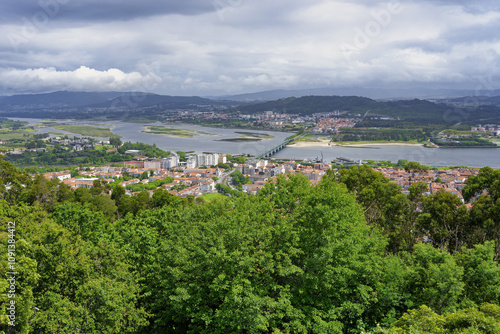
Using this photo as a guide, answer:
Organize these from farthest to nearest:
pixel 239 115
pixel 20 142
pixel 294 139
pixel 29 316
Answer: pixel 239 115, pixel 294 139, pixel 20 142, pixel 29 316

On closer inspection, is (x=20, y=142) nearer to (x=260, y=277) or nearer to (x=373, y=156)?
(x=373, y=156)

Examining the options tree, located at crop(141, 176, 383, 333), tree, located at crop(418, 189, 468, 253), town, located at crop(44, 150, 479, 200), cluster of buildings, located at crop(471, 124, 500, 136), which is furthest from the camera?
cluster of buildings, located at crop(471, 124, 500, 136)

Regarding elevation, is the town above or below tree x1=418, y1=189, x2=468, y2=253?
below

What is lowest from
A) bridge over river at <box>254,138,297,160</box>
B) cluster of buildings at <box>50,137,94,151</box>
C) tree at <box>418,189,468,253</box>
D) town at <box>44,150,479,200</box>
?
town at <box>44,150,479,200</box>

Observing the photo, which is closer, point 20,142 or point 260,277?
point 260,277

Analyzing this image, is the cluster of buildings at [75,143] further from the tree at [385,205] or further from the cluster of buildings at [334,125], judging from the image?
the tree at [385,205]

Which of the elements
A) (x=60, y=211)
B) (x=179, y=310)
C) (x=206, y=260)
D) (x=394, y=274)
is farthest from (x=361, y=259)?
(x=60, y=211)

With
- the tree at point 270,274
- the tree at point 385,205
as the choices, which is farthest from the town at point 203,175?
the tree at point 270,274

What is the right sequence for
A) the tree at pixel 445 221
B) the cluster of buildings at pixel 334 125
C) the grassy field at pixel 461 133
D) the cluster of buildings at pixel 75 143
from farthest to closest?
1. the cluster of buildings at pixel 334 125
2. the grassy field at pixel 461 133
3. the cluster of buildings at pixel 75 143
4. the tree at pixel 445 221

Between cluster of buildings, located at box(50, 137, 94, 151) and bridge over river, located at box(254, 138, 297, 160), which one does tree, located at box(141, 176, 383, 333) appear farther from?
cluster of buildings, located at box(50, 137, 94, 151)

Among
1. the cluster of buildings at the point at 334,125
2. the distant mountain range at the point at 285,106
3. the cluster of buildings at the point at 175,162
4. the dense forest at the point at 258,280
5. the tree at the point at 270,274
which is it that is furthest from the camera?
the distant mountain range at the point at 285,106

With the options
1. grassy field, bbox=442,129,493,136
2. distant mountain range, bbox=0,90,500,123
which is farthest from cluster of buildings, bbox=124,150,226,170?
distant mountain range, bbox=0,90,500,123
